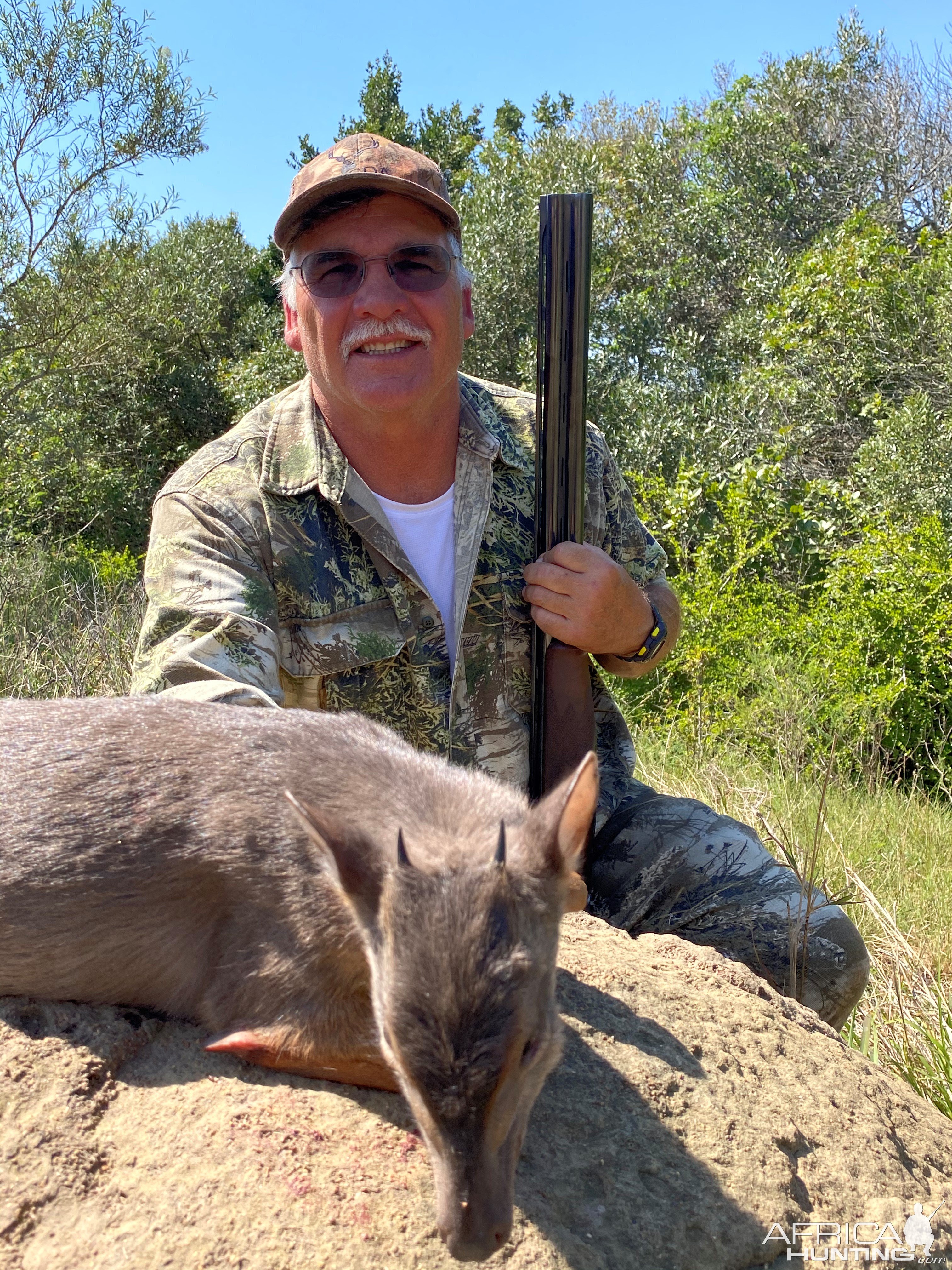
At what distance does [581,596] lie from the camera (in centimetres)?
478

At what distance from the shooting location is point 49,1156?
2.65 meters

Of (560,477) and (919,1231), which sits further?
(560,477)

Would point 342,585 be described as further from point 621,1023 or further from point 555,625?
point 621,1023

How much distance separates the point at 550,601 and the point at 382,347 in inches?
55.7

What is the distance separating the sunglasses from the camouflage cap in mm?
202

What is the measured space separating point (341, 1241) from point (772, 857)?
329cm

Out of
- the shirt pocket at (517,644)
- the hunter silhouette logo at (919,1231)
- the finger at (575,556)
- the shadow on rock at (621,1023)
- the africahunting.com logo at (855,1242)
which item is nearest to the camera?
the africahunting.com logo at (855,1242)

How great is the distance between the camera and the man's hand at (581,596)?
479cm

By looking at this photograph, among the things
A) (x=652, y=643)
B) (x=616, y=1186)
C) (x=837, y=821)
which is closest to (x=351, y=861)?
(x=616, y=1186)

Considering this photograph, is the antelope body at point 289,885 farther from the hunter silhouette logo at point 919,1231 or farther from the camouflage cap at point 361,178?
the camouflage cap at point 361,178

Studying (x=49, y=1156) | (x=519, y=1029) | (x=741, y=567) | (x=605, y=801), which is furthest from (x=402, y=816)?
(x=741, y=567)

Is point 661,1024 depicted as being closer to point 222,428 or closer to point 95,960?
point 95,960

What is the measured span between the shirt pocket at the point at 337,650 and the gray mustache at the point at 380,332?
3.90ft

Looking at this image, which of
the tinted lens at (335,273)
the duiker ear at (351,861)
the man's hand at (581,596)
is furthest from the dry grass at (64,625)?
the duiker ear at (351,861)
